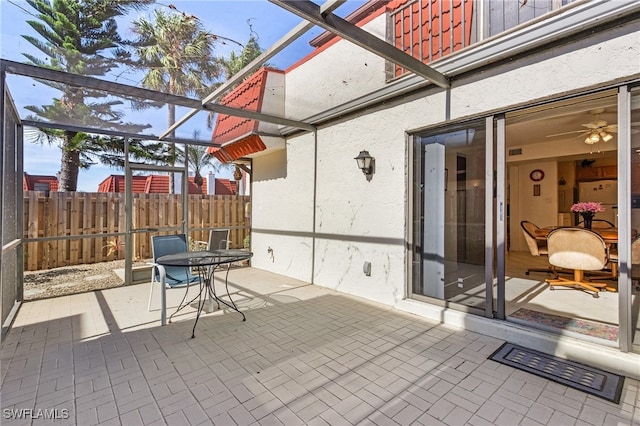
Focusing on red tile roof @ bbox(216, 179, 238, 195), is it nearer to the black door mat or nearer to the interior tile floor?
the interior tile floor

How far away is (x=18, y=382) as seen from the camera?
7.87 ft

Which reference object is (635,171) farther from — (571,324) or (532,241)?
(532,241)

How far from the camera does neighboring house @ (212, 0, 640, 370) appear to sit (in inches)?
98.7

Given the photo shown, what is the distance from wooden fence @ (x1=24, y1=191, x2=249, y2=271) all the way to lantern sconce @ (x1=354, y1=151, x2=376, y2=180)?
3.96 meters

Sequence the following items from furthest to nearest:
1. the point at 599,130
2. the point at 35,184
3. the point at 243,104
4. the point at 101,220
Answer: the point at 35,184, the point at 101,220, the point at 243,104, the point at 599,130

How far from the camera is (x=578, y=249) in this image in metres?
4.04

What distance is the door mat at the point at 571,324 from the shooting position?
9.07 ft

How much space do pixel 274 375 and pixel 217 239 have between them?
2.92 meters

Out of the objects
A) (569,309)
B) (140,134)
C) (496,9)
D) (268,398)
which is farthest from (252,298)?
(496,9)

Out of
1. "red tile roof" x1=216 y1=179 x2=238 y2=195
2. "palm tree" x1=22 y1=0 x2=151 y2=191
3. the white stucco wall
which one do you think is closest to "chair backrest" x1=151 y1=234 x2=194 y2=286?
"palm tree" x1=22 y1=0 x2=151 y2=191

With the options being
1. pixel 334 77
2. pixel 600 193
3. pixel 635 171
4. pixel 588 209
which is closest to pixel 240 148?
pixel 334 77

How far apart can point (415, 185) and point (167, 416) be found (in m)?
3.49

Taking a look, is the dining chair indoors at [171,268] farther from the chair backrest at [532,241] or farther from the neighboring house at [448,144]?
the chair backrest at [532,241]

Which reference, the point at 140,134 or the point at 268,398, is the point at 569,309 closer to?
the point at 268,398
